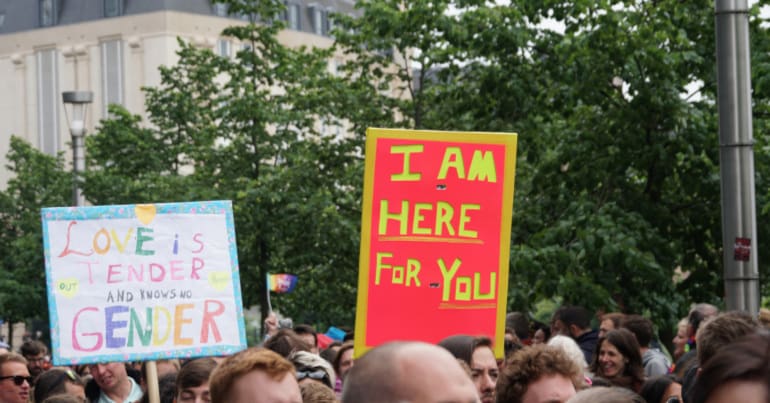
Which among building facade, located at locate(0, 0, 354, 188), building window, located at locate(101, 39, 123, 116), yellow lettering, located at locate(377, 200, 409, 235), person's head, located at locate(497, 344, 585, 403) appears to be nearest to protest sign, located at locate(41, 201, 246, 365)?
yellow lettering, located at locate(377, 200, 409, 235)

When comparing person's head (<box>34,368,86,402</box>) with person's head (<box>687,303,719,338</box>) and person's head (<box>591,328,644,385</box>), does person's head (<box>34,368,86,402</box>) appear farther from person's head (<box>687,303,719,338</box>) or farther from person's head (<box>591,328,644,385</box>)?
person's head (<box>687,303,719,338</box>)

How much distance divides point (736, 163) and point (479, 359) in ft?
11.1

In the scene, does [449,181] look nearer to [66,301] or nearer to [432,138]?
[432,138]

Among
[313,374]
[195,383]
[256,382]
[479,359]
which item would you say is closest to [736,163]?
[479,359]

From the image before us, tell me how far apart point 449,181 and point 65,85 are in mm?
69009

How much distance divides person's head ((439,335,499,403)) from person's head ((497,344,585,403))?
1107 millimetres

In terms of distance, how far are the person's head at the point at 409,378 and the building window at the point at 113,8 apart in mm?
71282

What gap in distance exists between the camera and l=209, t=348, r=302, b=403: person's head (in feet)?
16.1

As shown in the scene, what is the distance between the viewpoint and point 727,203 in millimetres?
9461

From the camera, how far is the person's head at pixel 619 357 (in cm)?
910

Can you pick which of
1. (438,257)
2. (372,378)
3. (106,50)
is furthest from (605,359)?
(106,50)

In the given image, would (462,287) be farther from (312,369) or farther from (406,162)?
(312,369)

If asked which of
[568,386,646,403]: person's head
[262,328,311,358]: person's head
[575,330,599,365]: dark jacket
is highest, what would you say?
[568,386,646,403]: person's head

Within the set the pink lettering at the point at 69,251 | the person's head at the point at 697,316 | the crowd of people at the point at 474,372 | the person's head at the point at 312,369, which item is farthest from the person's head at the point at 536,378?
the person's head at the point at 697,316
